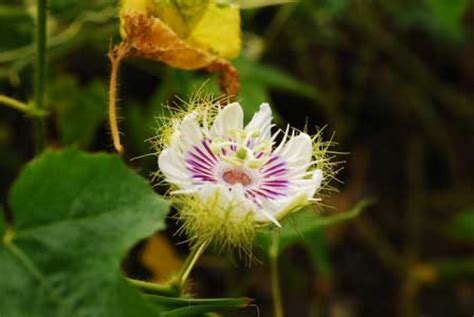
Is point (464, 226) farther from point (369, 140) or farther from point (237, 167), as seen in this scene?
point (237, 167)

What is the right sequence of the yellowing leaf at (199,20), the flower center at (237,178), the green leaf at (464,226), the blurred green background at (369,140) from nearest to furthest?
the flower center at (237,178) → the yellowing leaf at (199,20) → the blurred green background at (369,140) → the green leaf at (464,226)

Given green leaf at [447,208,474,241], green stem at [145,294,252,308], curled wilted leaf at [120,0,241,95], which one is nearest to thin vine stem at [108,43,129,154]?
curled wilted leaf at [120,0,241,95]

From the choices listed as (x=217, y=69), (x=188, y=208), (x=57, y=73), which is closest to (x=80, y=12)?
(x=57, y=73)

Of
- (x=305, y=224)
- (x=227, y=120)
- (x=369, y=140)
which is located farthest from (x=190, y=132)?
(x=369, y=140)

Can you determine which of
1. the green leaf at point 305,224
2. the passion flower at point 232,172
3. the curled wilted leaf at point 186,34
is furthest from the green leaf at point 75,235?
the green leaf at point 305,224

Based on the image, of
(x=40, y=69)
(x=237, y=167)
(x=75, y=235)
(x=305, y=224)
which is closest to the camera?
(x=75, y=235)

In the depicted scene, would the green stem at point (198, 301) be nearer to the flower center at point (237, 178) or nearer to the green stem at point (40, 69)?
the flower center at point (237, 178)

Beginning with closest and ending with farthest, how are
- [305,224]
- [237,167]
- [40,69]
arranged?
[237,167], [40,69], [305,224]

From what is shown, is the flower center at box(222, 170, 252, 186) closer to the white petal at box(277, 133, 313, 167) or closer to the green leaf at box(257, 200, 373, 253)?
the white petal at box(277, 133, 313, 167)

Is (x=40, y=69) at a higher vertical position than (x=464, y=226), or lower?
higher
